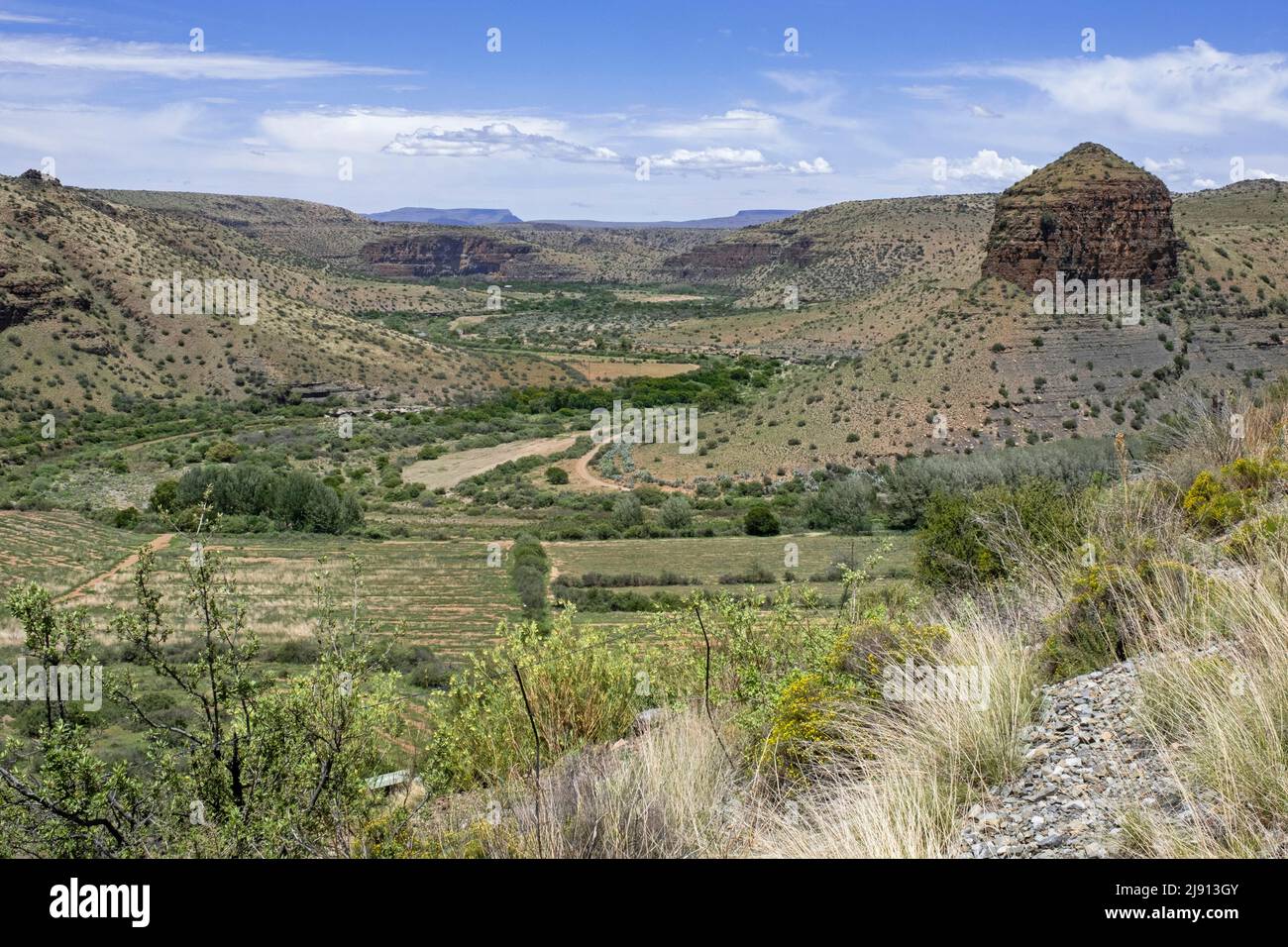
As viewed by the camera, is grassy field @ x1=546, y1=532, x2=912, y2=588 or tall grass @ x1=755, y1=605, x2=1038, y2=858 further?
grassy field @ x1=546, y1=532, x2=912, y2=588

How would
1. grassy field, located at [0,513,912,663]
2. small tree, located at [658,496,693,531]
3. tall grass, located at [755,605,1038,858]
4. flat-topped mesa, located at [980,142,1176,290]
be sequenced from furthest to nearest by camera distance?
1. flat-topped mesa, located at [980,142,1176,290]
2. small tree, located at [658,496,693,531]
3. grassy field, located at [0,513,912,663]
4. tall grass, located at [755,605,1038,858]

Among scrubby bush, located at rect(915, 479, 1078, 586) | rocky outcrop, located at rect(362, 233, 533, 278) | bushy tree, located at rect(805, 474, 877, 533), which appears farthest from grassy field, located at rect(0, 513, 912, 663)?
rocky outcrop, located at rect(362, 233, 533, 278)

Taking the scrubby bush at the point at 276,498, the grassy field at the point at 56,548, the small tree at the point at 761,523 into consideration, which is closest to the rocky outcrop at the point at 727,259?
the small tree at the point at 761,523

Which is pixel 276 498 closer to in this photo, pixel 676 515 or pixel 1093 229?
pixel 676 515

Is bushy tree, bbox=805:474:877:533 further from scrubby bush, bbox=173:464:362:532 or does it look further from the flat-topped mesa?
scrubby bush, bbox=173:464:362:532

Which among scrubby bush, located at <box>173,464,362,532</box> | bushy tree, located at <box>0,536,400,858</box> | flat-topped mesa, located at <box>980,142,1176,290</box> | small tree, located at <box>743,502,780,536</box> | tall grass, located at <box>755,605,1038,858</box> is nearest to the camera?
→ tall grass, located at <box>755,605,1038,858</box>

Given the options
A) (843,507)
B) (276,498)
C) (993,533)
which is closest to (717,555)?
(843,507)

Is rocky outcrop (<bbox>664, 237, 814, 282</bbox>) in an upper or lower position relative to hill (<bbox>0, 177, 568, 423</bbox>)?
upper
